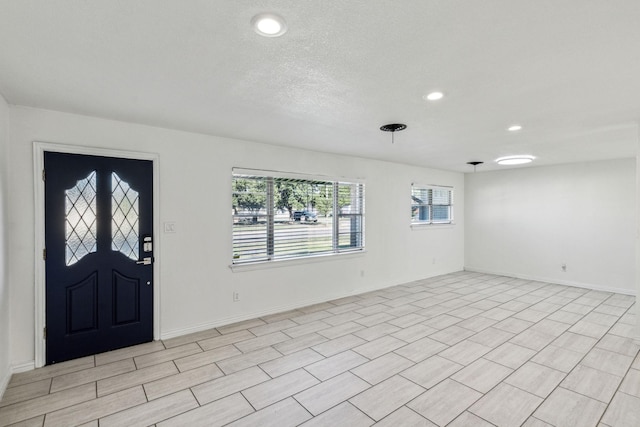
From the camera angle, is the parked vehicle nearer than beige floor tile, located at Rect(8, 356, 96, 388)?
No

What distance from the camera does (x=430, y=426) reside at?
2184mm

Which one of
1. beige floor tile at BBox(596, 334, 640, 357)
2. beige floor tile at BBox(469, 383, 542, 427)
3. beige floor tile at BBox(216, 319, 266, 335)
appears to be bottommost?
beige floor tile at BBox(596, 334, 640, 357)

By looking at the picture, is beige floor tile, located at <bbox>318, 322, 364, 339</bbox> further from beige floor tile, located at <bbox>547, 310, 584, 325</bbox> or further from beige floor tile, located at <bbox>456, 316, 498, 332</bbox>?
beige floor tile, located at <bbox>547, 310, 584, 325</bbox>

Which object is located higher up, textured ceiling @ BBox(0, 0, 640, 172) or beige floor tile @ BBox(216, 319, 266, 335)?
textured ceiling @ BBox(0, 0, 640, 172)

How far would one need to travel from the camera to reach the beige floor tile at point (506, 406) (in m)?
2.26

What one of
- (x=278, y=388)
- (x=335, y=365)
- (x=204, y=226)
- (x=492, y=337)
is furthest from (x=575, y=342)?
(x=204, y=226)

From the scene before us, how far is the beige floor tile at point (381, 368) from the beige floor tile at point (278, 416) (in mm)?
713

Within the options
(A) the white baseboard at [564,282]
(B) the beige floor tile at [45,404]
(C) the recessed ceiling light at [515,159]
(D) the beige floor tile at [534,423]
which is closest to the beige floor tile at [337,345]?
(D) the beige floor tile at [534,423]

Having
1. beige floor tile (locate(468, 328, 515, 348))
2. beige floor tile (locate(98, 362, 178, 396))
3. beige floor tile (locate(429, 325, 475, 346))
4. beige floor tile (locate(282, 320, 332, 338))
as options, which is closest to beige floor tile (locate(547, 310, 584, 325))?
beige floor tile (locate(468, 328, 515, 348))

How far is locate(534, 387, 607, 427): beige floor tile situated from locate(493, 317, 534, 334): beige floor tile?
141 cm

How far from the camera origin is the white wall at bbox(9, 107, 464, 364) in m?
2.94

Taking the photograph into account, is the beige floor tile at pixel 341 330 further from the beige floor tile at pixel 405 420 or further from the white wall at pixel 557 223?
the white wall at pixel 557 223

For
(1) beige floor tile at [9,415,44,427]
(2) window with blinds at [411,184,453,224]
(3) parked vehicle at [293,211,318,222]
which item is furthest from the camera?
(2) window with blinds at [411,184,453,224]

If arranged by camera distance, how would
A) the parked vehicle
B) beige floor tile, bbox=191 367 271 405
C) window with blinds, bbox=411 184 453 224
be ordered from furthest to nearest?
window with blinds, bbox=411 184 453 224 → the parked vehicle → beige floor tile, bbox=191 367 271 405
